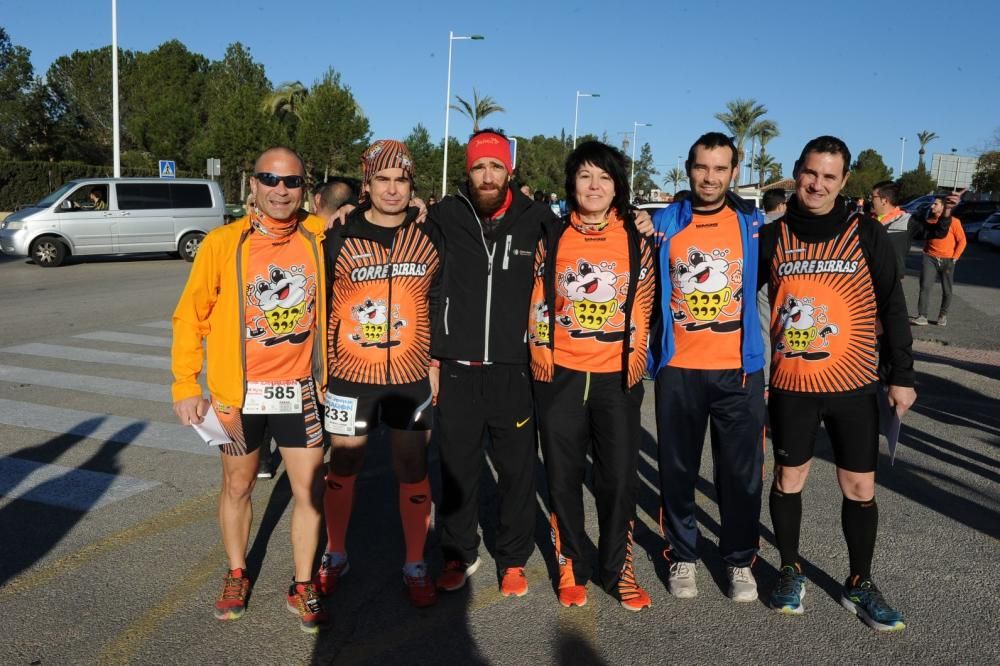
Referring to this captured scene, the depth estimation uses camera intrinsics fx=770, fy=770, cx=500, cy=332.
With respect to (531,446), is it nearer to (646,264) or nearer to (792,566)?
(646,264)

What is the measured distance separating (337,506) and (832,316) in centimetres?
237

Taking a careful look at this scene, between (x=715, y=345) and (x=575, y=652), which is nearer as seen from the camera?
(x=575, y=652)

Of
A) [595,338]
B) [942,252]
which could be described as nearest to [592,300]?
[595,338]

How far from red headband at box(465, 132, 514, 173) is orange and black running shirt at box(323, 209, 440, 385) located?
15.7 inches

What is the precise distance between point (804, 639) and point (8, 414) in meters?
6.03

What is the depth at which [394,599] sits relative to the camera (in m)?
3.51

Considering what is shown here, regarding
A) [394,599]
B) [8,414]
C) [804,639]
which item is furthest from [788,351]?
[8,414]

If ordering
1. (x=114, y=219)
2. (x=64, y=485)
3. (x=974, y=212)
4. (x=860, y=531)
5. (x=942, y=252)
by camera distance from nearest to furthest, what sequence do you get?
1. (x=860, y=531)
2. (x=64, y=485)
3. (x=942, y=252)
4. (x=114, y=219)
5. (x=974, y=212)

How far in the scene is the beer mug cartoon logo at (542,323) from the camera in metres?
3.43

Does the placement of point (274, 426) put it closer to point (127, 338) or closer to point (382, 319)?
point (382, 319)

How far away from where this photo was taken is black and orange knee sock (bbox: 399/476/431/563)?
11.7 feet

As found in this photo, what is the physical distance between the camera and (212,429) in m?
3.16

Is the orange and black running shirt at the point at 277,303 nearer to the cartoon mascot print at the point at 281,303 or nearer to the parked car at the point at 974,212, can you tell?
the cartoon mascot print at the point at 281,303

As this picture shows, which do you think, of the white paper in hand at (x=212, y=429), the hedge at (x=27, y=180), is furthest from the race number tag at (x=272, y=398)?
the hedge at (x=27, y=180)
